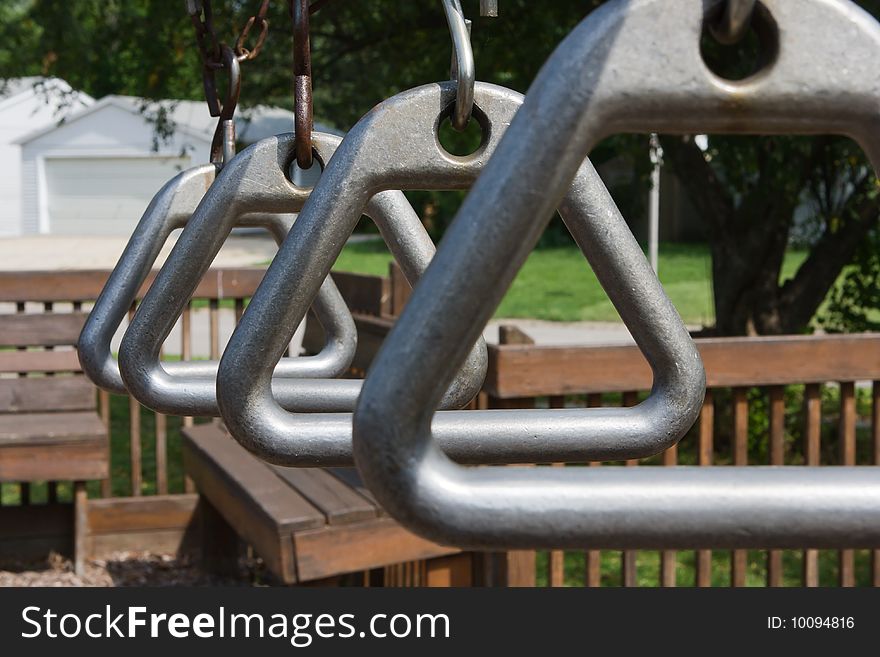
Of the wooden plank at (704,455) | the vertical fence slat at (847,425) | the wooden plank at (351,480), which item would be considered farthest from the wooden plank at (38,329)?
the vertical fence slat at (847,425)

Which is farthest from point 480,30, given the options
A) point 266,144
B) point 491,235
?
point 491,235

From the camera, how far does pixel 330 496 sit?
2791 millimetres

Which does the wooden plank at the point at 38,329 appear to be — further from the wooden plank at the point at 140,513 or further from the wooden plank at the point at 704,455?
the wooden plank at the point at 704,455

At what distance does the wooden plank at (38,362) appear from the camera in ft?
13.4

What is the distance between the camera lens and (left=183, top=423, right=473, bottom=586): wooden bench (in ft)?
8.55

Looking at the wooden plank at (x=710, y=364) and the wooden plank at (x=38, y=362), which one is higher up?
the wooden plank at (x=710, y=364)

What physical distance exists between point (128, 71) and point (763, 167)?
3.20m

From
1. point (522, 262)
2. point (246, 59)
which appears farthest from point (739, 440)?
point (522, 262)

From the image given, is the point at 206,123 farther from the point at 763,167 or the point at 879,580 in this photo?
the point at 879,580

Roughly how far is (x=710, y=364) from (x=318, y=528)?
97cm

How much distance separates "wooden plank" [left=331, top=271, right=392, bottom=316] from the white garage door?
841 inches

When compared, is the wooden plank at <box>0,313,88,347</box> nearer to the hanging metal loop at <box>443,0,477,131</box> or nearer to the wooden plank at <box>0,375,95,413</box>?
the wooden plank at <box>0,375,95,413</box>

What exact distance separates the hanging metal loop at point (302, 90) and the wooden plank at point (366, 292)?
2407 millimetres

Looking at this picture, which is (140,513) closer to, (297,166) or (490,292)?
(297,166)
